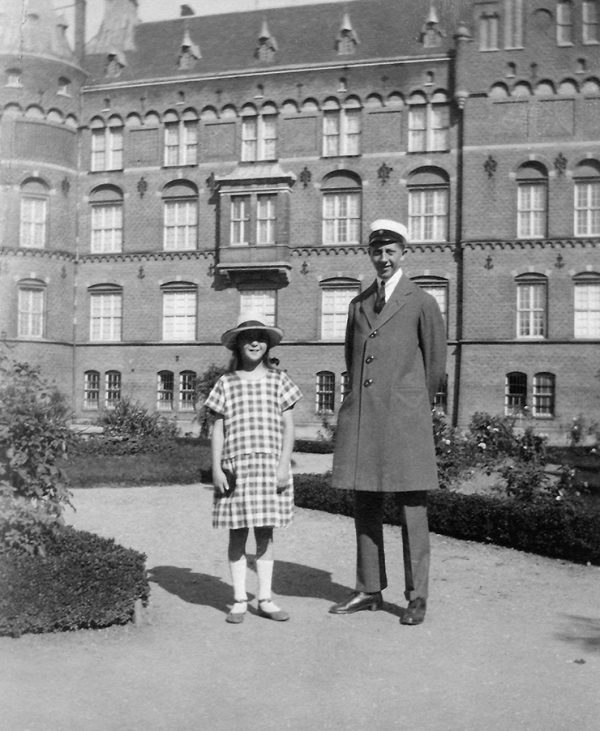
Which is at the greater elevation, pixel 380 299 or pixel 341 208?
pixel 341 208

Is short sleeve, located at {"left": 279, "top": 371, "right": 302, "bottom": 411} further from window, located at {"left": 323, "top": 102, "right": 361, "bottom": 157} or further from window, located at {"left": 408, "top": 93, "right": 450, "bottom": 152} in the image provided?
window, located at {"left": 323, "top": 102, "right": 361, "bottom": 157}

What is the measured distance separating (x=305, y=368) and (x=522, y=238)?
8135 millimetres

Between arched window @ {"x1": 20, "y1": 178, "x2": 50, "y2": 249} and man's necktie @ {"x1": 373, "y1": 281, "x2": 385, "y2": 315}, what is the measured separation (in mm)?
27905

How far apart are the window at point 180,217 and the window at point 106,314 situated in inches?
104

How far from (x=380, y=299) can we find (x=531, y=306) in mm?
23222

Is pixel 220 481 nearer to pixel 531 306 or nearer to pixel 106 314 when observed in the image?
pixel 531 306

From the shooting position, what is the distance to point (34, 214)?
31.9m

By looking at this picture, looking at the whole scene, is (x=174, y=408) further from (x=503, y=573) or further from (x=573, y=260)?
(x=503, y=573)

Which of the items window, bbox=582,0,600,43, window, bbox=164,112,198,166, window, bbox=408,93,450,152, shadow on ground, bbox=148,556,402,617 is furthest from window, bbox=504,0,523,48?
shadow on ground, bbox=148,556,402,617

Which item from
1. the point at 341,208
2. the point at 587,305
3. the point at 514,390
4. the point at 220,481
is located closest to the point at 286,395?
the point at 220,481

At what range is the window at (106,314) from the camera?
3209cm

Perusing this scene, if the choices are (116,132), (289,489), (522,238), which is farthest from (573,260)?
(289,489)

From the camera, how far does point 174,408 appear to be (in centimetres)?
3102

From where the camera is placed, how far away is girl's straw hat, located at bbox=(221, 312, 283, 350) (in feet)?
18.9
